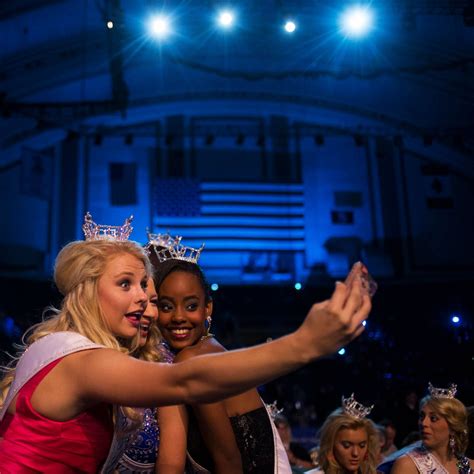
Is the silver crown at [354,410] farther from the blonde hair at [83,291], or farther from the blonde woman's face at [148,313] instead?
the blonde hair at [83,291]

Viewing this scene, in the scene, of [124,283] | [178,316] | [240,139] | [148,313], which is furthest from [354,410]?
[240,139]

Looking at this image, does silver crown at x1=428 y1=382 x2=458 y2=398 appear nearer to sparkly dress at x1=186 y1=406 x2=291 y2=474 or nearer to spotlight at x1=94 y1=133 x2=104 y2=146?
sparkly dress at x1=186 y1=406 x2=291 y2=474

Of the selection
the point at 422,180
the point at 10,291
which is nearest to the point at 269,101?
the point at 422,180

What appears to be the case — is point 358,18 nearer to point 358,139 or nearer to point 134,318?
point 358,139

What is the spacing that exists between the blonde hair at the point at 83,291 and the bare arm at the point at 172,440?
378 millimetres

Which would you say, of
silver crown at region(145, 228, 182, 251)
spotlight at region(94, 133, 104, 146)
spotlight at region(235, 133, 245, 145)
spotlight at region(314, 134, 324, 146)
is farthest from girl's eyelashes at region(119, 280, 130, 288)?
spotlight at region(314, 134, 324, 146)

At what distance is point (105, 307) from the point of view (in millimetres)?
1829

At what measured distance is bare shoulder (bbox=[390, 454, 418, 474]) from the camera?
3961mm

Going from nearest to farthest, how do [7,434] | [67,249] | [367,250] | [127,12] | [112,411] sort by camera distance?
[7,434]
[112,411]
[67,249]
[127,12]
[367,250]

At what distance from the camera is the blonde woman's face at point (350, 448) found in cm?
394

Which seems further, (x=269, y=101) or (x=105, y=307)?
(x=269, y=101)

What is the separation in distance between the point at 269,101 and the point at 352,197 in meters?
2.76

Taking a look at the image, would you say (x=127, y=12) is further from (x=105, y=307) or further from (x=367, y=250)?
(x=105, y=307)

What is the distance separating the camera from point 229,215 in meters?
13.2
